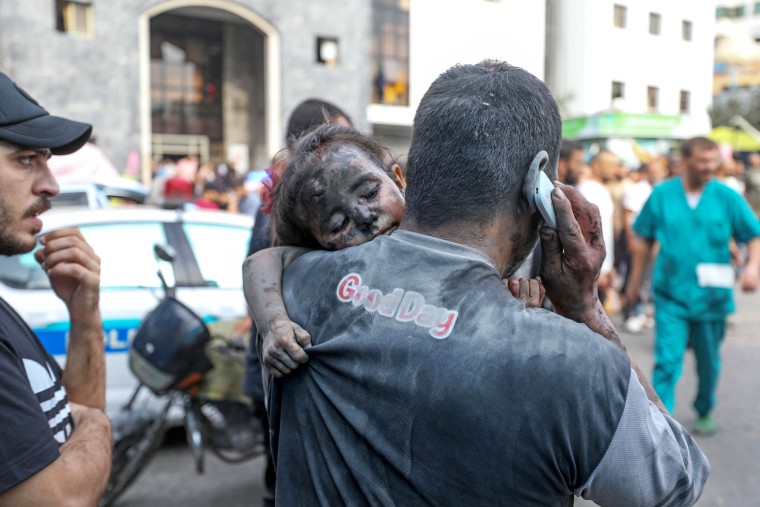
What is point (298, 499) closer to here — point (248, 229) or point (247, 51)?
point (248, 229)

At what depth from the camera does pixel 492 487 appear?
1164 mm

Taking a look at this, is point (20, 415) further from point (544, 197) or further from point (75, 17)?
point (75, 17)

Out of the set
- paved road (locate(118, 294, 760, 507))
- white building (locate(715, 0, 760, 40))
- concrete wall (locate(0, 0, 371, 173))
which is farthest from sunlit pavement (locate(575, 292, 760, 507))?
concrete wall (locate(0, 0, 371, 173))

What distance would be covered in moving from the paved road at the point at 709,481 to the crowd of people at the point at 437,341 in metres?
1.87

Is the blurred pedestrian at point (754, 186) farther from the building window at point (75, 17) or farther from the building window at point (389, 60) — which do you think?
the building window at point (75, 17)

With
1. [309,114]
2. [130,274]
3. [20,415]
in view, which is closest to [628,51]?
[309,114]

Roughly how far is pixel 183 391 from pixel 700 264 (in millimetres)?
3336

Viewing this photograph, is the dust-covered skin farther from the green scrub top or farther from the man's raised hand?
the green scrub top

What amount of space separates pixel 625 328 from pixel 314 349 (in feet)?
25.8

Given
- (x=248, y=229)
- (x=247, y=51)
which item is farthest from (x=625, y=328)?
(x=247, y=51)

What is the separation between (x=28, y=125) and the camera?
5.91 feet

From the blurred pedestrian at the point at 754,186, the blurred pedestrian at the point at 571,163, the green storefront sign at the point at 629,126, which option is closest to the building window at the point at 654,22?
the blurred pedestrian at the point at 571,163

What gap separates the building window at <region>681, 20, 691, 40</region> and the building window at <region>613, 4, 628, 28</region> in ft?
1.51

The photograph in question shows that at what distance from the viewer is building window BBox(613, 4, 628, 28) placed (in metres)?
2.25
